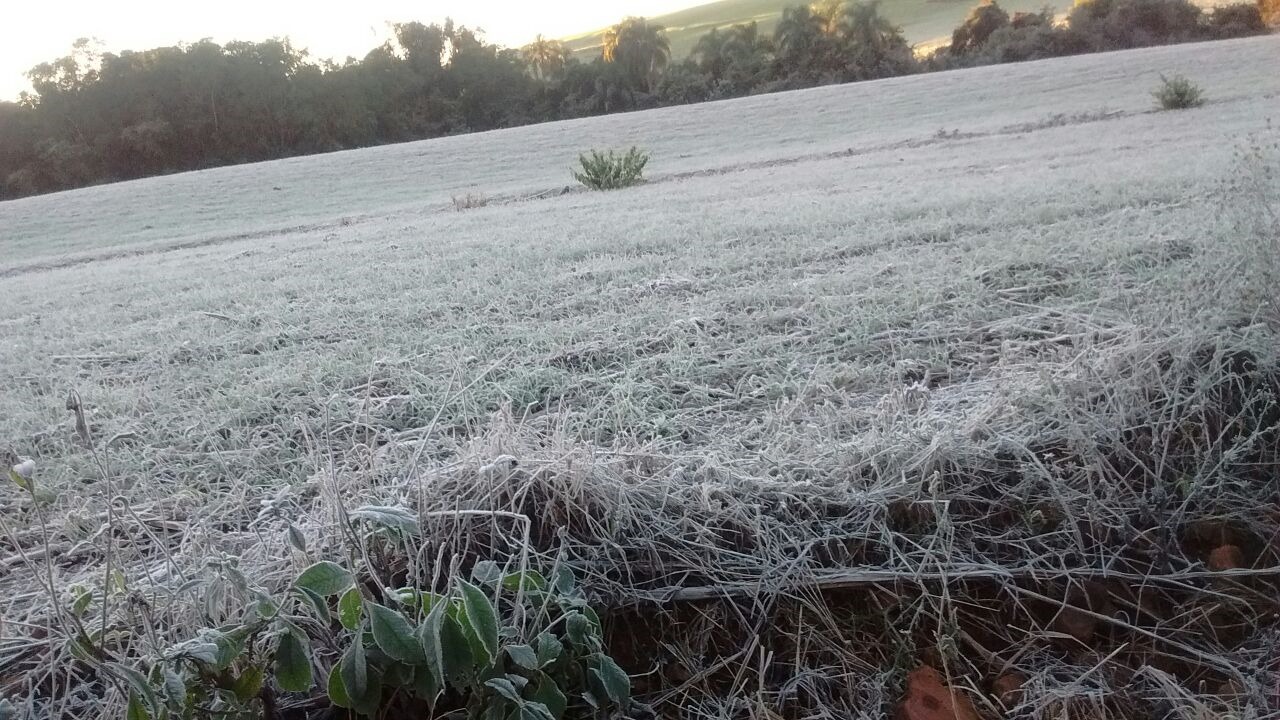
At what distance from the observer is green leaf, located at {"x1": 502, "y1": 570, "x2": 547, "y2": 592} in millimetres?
1299

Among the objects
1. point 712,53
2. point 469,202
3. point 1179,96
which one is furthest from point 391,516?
point 712,53

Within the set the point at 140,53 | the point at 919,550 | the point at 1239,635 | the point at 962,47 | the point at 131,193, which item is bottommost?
the point at 1239,635

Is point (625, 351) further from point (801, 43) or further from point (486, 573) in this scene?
point (801, 43)

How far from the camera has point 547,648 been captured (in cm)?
117

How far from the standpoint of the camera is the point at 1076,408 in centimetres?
160

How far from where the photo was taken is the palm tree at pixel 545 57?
104 ft

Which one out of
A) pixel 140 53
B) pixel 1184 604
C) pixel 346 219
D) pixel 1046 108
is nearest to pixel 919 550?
pixel 1184 604

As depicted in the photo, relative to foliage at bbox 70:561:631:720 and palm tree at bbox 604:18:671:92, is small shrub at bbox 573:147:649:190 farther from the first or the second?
palm tree at bbox 604:18:671:92

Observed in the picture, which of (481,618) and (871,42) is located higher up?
(871,42)

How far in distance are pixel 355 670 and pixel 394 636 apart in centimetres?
8

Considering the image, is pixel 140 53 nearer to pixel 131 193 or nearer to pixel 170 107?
pixel 170 107

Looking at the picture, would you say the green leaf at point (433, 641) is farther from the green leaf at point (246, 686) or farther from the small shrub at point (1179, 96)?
the small shrub at point (1179, 96)

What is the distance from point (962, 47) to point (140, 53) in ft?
87.7

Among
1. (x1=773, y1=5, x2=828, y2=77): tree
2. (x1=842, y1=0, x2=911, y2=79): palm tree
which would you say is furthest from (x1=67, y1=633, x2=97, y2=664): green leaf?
(x1=773, y1=5, x2=828, y2=77): tree
